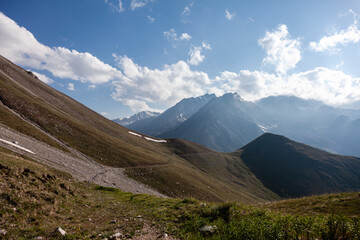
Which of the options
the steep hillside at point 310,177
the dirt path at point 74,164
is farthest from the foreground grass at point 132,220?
the steep hillside at point 310,177

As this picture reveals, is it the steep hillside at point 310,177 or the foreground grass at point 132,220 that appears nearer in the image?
the foreground grass at point 132,220

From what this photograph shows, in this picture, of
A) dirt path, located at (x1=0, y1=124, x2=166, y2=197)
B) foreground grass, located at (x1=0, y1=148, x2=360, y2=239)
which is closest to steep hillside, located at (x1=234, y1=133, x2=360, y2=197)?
dirt path, located at (x1=0, y1=124, x2=166, y2=197)

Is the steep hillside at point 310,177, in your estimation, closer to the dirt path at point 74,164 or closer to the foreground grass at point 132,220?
the dirt path at point 74,164

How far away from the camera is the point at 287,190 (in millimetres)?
166125

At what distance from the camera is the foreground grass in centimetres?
780

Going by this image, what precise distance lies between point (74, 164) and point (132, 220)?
3625cm

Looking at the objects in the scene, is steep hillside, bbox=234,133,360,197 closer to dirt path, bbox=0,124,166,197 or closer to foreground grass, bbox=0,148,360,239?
dirt path, bbox=0,124,166,197

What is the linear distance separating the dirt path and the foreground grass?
20088 millimetres

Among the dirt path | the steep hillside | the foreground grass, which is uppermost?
the steep hillside

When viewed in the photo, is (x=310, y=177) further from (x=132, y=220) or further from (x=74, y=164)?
(x=132, y=220)

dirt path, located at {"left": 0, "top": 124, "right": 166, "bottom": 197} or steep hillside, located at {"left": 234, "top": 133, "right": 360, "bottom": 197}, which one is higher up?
steep hillside, located at {"left": 234, "top": 133, "right": 360, "bottom": 197}

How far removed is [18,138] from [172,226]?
1832 inches

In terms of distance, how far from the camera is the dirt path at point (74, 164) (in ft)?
115

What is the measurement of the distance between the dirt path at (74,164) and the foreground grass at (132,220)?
20088 mm
